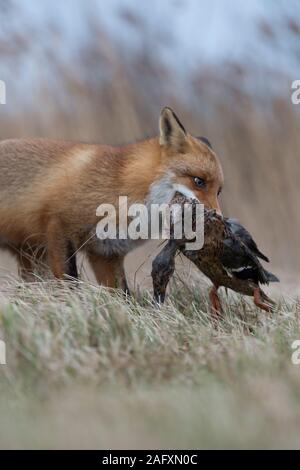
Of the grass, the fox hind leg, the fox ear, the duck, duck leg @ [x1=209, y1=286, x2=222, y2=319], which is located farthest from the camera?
the fox hind leg

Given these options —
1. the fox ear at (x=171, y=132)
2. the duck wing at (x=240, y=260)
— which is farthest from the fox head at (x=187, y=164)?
the duck wing at (x=240, y=260)

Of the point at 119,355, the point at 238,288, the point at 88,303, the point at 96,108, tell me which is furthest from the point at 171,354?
the point at 96,108

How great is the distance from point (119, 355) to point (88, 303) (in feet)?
2.17

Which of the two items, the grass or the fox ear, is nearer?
the grass

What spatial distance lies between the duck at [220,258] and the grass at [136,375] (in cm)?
17

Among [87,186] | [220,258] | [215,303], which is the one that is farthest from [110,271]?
[220,258]

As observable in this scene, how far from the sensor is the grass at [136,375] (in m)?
2.68

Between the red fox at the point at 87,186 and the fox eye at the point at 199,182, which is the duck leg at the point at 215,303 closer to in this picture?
the red fox at the point at 87,186

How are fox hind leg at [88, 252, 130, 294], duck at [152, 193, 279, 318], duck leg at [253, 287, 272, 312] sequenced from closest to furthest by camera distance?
1. duck at [152, 193, 279, 318]
2. duck leg at [253, 287, 272, 312]
3. fox hind leg at [88, 252, 130, 294]

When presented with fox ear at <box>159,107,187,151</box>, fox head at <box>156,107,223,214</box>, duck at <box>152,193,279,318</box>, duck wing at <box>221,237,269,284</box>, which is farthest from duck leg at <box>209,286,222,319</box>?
fox ear at <box>159,107,187,151</box>

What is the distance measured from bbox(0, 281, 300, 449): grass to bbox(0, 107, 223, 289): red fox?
333mm

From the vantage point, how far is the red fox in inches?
176

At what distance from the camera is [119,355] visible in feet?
11.2

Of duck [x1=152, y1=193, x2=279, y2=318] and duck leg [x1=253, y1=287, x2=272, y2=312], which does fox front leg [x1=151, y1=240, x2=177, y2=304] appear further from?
duck leg [x1=253, y1=287, x2=272, y2=312]
